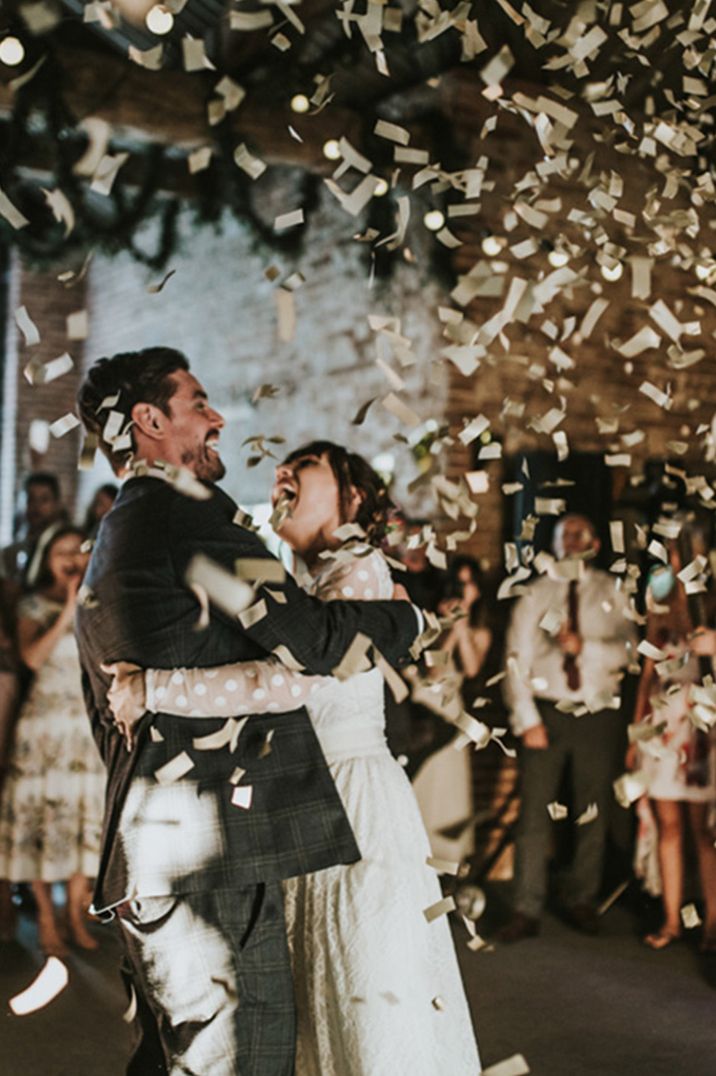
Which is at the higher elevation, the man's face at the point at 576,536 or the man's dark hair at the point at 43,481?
the man's dark hair at the point at 43,481

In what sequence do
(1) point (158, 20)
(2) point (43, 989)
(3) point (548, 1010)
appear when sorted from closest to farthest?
(3) point (548, 1010)
(2) point (43, 989)
(1) point (158, 20)

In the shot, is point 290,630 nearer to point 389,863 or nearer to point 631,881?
point 389,863

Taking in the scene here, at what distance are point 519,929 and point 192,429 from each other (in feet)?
10.3

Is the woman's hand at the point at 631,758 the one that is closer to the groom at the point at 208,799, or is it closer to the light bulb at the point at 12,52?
the groom at the point at 208,799

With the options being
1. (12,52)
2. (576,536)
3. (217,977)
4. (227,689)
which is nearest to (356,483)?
(227,689)

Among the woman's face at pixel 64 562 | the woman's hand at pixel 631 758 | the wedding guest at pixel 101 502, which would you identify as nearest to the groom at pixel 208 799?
the woman's face at pixel 64 562

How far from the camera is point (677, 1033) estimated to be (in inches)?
150

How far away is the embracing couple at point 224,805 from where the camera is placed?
2.26 m

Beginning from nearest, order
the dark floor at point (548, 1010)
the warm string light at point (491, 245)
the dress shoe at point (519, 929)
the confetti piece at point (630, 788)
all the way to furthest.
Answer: the confetti piece at point (630, 788)
the dark floor at point (548, 1010)
the dress shoe at point (519, 929)
the warm string light at point (491, 245)

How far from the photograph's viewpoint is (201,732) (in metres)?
2.32

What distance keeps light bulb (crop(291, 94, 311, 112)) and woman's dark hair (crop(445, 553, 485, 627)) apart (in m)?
2.19

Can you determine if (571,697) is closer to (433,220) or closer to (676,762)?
(676,762)

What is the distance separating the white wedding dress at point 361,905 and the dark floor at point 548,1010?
1.12 m

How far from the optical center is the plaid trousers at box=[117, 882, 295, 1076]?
7.29 ft
